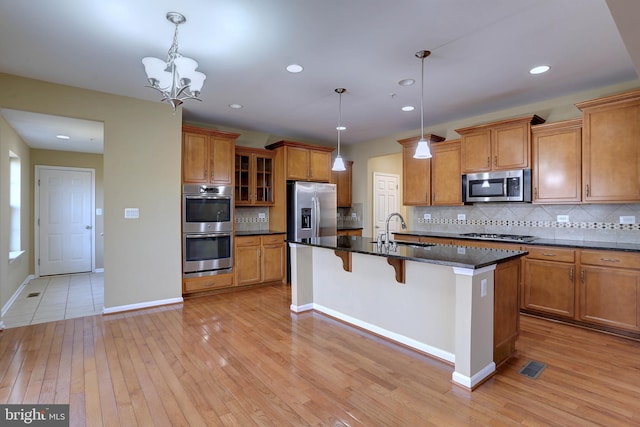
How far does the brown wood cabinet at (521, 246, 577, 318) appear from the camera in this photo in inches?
135

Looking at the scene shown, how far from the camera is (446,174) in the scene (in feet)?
16.0

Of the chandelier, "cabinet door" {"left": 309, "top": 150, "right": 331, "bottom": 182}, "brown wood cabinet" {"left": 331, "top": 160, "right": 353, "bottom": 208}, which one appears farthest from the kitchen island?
"brown wood cabinet" {"left": 331, "top": 160, "right": 353, "bottom": 208}

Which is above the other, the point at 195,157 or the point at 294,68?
the point at 294,68

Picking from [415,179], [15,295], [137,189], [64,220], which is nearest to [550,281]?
[415,179]

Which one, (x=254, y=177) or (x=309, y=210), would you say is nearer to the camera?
(x=254, y=177)

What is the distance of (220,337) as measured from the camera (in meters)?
3.14

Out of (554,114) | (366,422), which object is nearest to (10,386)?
(366,422)

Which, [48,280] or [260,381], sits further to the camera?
[48,280]

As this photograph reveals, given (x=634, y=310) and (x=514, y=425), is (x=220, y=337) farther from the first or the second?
(x=634, y=310)

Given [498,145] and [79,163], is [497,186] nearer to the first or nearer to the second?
[498,145]

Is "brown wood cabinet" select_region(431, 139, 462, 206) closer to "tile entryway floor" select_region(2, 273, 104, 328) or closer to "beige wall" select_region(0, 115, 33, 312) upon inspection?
"tile entryway floor" select_region(2, 273, 104, 328)

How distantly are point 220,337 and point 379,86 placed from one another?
10.2 ft

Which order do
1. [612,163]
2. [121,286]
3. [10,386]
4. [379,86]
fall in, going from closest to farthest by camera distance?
1. [10,386]
2. [612,163]
3. [379,86]
4. [121,286]

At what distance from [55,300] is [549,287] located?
6.24 meters
